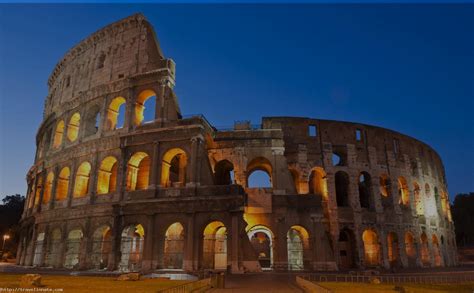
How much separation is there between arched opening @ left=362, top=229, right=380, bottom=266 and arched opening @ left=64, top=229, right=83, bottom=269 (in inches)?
847

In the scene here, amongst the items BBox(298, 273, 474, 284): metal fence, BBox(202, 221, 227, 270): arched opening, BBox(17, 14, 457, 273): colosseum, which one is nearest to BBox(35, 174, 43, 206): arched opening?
BBox(17, 14, 457, 273): colosseum

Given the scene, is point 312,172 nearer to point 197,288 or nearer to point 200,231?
point 200,231

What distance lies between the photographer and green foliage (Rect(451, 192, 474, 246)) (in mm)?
51938

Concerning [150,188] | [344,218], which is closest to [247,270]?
[150,188]

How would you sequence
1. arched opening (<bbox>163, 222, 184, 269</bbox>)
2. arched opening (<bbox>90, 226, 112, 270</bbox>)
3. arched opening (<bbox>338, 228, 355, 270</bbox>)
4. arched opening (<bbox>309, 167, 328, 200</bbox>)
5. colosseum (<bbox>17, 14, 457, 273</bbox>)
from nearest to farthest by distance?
1. colosseum (<bbox>17, 14, 457, 273</bbox>)
2. arched opening (<bbox>163, 222, 184, 269</bbox>)
3. arched opening (<bbox>90, 226, 112, 270</bbox>)
4. arched opening (<bbox>338, 228, 355, 270</bbox>)
5. arched opening (<bbox>309, 167, 328, 200</bbox>)

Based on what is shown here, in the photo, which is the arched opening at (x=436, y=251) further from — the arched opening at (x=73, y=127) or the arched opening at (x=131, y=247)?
the arched opening at (x=73, y=127)

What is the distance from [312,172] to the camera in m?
29.1

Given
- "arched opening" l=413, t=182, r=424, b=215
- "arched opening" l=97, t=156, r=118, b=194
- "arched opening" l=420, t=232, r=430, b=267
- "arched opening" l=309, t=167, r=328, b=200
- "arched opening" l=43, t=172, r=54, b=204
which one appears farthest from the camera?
"arched opening" l=413, t=182, r=424, b=215

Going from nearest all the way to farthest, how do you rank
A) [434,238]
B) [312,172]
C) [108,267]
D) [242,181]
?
[108,267]
[242,181]
[312,172]
[434,238]

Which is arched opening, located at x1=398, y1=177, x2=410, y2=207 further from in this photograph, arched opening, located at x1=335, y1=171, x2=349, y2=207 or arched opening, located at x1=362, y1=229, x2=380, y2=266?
arched opening, located at x1=335, y1=171, x2=349, y2=207

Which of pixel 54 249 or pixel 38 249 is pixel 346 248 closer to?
pixel 54 249

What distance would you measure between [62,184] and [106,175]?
→ 15.9 ft

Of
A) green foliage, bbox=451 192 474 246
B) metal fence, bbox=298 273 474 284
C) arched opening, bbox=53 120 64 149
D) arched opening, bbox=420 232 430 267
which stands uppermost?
arched opening, bbox=53 120 64 149

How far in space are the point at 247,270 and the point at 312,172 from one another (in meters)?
12.6
